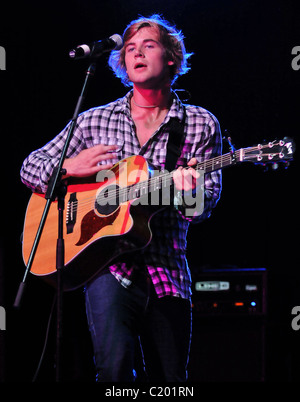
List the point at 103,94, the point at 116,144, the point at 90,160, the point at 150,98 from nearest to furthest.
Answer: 1. the point at 90,160
2. the point at 116,144
3. the point at 150,98
4. the point at 103,94

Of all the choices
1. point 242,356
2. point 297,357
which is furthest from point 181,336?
point 297,357

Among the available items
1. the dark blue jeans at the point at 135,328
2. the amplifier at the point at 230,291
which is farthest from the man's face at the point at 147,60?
the amplifier at the point at 230,291

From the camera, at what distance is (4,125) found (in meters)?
4.52

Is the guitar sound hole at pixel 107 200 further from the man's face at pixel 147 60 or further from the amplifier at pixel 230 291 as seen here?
the amplifier at pixel 230 291

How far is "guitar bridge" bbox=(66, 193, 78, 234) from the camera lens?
2.97 meters

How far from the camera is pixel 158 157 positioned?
289 centimetres

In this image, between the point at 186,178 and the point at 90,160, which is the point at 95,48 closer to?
the point at 90,160

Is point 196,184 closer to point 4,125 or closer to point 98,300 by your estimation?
point 98,300

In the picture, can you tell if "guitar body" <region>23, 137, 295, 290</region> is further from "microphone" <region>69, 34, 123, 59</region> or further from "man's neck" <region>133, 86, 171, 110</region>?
"microphone" <region>69, 34, 123, 59</region>

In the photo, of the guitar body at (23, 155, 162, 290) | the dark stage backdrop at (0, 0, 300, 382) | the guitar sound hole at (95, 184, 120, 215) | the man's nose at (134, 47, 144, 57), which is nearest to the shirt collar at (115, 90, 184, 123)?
the man's nose at (134, 47, 144, 57)

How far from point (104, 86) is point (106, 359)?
9.36ft

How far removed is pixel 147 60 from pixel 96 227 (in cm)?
99

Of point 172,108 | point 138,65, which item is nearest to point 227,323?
point 172,108
